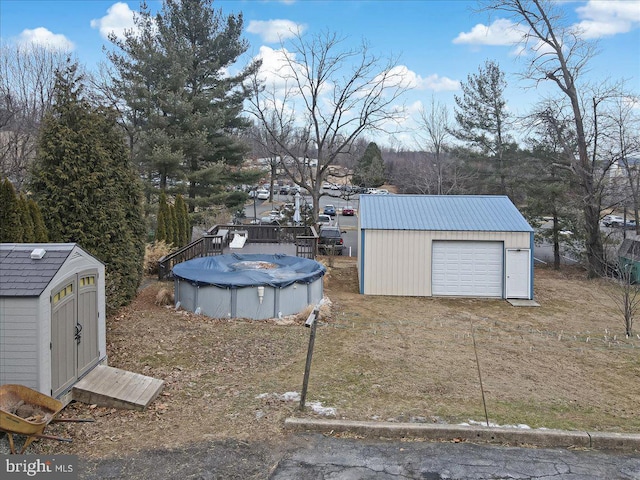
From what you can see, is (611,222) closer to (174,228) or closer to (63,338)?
(174,228)

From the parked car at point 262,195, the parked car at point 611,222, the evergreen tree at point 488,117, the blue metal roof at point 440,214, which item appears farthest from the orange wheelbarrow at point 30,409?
the parked car at point 262,195

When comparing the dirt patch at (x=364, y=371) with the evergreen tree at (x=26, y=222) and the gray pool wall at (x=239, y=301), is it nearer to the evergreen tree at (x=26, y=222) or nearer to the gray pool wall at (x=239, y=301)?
the gray pool wall at (x=239, y=301)

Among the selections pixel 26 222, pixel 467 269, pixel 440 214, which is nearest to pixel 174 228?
pixel 26 222

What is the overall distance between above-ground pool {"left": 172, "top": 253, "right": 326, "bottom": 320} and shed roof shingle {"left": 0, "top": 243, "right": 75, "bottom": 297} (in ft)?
15.2

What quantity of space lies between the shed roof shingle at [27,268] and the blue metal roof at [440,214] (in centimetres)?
973

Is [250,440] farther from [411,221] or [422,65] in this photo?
[422,65]

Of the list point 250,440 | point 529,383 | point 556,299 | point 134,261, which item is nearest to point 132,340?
point 134,261

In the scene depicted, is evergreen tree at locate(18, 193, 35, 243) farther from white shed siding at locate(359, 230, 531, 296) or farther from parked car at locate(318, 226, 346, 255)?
parked car at locate(318, 226, 346, 255)

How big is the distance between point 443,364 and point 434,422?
→ 2.55 m

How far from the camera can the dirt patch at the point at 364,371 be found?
5781 millimetres

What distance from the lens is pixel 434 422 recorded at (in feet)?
19.0

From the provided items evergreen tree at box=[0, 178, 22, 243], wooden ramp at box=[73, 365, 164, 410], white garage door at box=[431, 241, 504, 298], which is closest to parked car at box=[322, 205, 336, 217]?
white garage door at box=[431, 241, 504, 298]

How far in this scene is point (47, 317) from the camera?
560 cm

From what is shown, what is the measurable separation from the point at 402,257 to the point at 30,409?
436 inches
